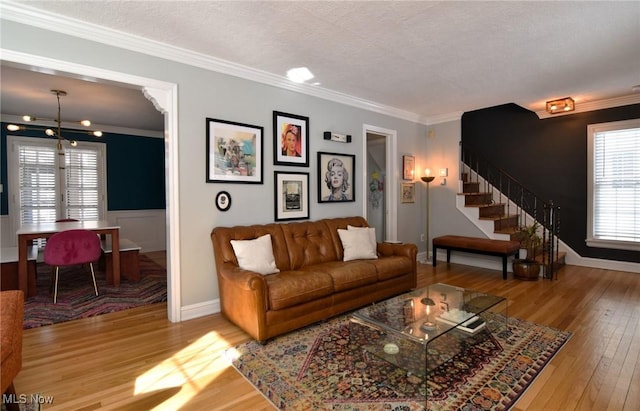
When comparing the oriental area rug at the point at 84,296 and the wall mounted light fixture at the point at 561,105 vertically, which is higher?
the wall mounted light fixture at the point at 561,105

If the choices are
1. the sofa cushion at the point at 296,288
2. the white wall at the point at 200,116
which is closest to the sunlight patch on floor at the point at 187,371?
the sofa cushion at the point at 296,288

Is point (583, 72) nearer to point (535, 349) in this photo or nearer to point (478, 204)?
point (478, 204)

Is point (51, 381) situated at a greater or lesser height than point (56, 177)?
lesser

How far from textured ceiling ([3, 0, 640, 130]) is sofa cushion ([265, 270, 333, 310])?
224 cm

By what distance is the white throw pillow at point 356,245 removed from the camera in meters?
3.96

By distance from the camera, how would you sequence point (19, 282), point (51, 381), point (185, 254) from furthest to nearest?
point (19, 282), point (185, 254), point (51, 381)

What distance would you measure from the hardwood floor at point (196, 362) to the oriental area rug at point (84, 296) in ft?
0.75

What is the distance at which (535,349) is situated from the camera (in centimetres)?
259

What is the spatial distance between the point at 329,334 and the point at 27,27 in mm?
3581

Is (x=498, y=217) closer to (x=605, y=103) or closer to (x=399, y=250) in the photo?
(x=605, y=103)

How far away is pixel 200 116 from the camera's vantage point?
11.2 feet

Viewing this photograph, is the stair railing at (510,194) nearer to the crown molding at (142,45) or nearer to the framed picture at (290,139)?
the framed picture at (290,139)

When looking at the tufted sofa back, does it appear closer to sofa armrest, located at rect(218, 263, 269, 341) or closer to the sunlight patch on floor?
sofa armrest, located at rect(218, 263, 269, 341)

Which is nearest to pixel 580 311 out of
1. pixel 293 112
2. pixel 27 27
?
pixel 293 112
